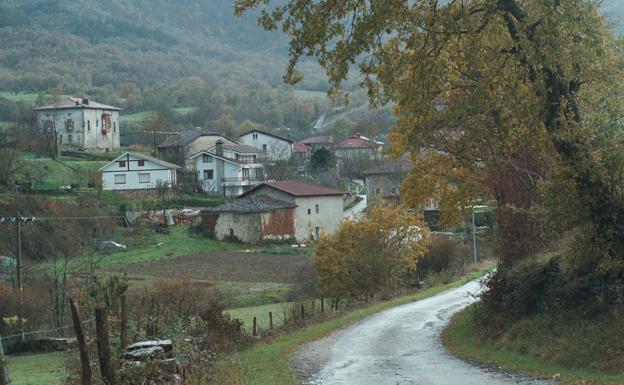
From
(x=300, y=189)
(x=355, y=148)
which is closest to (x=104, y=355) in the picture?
(x=300, y=189)

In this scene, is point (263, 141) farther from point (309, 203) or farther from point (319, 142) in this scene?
point (309, 203)

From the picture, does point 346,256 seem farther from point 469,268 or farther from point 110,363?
point 110,363

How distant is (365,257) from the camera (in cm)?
4144

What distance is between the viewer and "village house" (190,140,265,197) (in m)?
92.3

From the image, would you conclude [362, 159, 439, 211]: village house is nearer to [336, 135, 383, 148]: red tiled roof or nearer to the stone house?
the stone house

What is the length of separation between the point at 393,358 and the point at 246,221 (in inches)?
2079

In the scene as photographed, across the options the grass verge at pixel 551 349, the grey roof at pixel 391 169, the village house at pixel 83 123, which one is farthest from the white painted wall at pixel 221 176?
the grass verge at pixel 551 349

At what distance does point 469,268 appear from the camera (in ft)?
163

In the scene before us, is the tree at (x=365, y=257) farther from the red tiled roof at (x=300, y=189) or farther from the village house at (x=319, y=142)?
the village house at (x=319, y=142)

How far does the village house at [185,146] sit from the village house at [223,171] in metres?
5.11

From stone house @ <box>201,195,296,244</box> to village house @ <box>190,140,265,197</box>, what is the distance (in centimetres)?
1943

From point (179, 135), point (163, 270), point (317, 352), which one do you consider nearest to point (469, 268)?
point (163, 270)

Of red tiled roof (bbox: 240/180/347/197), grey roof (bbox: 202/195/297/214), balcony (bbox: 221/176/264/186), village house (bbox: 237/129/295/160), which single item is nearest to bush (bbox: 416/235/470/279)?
grey roof (bbox: 202/195/297/214)

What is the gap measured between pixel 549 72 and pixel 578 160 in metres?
1.58
